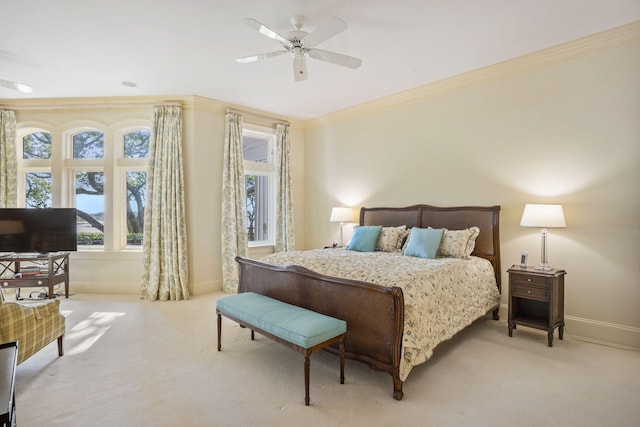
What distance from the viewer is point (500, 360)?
9.50 ft

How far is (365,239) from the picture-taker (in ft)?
14.8

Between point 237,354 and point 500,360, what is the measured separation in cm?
243

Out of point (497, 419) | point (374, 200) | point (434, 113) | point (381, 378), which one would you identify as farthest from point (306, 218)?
point (497, 419)

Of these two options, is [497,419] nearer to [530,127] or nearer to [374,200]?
[530,127]

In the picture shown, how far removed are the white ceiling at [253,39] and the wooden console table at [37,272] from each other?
2464 millimetres

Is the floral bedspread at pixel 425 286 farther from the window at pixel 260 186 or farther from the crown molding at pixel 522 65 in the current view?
the window at pixel 260 186

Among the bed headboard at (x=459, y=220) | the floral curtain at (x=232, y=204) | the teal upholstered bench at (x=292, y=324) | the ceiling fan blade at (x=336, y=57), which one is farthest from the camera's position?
the floral curtain at (x=232, y=204)

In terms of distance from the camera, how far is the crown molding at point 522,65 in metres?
3.17

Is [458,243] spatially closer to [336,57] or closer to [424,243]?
[424,243]

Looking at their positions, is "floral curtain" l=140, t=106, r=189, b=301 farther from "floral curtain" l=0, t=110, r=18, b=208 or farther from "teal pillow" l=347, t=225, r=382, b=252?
"teal pillow" l=347, t=225, r=382, b=252

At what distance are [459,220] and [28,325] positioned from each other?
458 cm

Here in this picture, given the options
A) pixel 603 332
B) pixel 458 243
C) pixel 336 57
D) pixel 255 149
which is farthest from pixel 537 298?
pixel 255 149

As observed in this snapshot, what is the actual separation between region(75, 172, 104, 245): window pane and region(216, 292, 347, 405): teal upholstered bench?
12.4 ft

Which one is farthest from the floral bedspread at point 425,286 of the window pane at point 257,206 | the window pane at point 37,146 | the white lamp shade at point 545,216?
the window pane at point 37,146
